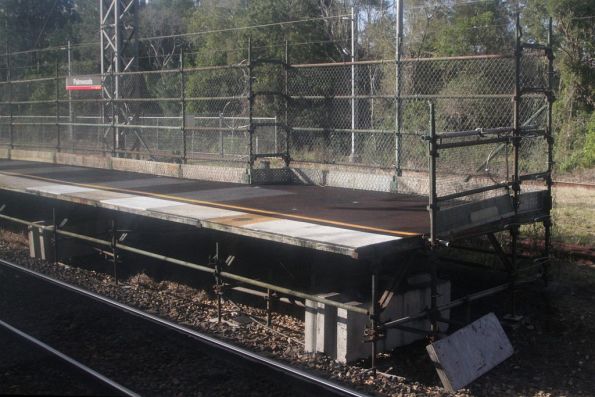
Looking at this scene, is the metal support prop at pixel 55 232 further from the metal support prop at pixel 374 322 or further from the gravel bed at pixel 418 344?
the metal support prop at pixel 374 322

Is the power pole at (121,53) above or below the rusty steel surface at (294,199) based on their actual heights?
above

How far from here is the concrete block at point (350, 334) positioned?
7.50 meters

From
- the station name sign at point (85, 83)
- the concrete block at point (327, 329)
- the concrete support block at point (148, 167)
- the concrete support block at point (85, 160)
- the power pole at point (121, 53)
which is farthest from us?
the station name sign at point (85, 83)

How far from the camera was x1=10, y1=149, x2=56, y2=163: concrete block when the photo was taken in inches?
784

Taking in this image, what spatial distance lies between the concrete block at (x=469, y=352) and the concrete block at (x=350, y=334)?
0.91 meters

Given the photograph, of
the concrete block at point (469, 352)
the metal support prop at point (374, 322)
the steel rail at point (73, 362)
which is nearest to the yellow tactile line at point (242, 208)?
the metal support prop at point (374, 322)

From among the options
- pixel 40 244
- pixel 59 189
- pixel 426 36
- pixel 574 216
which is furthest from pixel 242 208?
pixel 426 36

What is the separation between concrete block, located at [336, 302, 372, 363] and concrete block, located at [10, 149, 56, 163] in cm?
1432

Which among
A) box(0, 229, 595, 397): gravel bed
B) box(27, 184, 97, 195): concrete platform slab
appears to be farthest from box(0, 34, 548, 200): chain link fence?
box(27, 184, 97, 195): concrete platform slab

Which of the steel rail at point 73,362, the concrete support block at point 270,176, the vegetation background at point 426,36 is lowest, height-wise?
the steel rail at point 73,362

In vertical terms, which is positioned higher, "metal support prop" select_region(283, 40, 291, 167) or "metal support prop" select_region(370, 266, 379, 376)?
"metal support prop" select_region(283, 40, 291, 167)

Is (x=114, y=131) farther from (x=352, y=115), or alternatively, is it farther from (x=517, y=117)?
(x=517, y=117)

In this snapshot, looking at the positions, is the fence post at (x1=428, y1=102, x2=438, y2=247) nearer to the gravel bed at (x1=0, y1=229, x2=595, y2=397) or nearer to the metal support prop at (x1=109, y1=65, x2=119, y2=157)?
the gravel bed at (x1=0, y1=229, x2=595, y2=397)

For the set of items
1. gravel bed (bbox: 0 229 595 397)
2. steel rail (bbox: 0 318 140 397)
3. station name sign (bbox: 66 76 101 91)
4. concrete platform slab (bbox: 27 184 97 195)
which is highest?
station name sign (bbox: 66 76 101 91)
